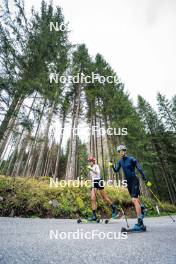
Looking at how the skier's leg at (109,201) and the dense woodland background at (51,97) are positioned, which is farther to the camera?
the dense woodland background at (51,97)

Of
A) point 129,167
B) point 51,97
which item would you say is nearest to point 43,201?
point 129,167

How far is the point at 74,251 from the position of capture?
7.12ft

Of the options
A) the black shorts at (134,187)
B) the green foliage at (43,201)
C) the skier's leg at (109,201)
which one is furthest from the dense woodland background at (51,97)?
the black shorts at (134,187)

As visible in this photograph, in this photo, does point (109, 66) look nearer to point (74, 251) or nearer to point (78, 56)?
point (78, 56)

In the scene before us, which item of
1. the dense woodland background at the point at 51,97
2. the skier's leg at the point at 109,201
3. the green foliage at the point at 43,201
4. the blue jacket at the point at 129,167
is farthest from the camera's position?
the dense woodland background at the point at 51,97

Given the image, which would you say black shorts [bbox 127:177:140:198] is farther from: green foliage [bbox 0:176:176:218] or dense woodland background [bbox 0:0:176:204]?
dense woodland background [bbox 0:0:176:204]

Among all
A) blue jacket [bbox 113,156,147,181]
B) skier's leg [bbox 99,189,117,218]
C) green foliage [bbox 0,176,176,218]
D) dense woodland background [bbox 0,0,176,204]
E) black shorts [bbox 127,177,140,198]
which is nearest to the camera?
black shorts [bbox 127,177,140,198]

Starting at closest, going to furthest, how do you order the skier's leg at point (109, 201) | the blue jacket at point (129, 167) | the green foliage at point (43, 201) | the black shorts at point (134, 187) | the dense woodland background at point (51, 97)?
the black shorts at point (134, 187)
the blue jacket at point (129, 167)
the skier's leg at point (109, 201)
the green foliage at point (43, 201)
the dense woodland background at point (51, 97)

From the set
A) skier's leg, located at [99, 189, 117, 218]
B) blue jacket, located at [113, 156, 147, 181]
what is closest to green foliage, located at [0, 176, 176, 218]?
skier's leg, located at [99, 189, 117, 218]

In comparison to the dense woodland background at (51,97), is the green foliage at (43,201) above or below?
below

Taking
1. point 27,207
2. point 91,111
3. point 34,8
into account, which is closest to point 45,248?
point 27,207

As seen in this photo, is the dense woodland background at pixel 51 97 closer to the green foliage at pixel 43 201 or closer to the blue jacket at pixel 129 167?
the green foliage at pixel 43 201

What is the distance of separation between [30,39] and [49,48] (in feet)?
5.09

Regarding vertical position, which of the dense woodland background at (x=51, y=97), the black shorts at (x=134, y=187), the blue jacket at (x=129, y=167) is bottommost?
the black shorts at (x=134, y=187)
